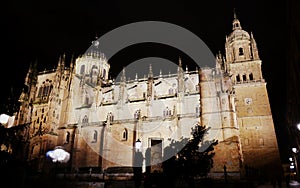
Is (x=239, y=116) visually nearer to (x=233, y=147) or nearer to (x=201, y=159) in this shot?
(x=233, y=147)

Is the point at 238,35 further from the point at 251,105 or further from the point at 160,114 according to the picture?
the point at 160,114

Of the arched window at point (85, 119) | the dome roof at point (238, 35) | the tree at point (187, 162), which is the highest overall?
the dome roof at point (238, 35)

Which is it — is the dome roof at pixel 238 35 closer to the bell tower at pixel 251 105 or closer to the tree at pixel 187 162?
the bell tower at pixel 251 105

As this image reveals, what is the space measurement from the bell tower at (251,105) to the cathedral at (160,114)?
0.13 meters

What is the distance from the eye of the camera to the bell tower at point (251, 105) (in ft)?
110

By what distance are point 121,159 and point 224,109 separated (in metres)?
15.0

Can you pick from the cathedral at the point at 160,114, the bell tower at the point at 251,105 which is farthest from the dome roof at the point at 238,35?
the cathedral at the point at 160,114

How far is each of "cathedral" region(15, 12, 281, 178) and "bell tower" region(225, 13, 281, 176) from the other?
0.13 m

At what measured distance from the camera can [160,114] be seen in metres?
36.9

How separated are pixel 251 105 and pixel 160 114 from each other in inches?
540

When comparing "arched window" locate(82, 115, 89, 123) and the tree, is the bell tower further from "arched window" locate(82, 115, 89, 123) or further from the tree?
"arched window" locate(82, 115, 89, 123)

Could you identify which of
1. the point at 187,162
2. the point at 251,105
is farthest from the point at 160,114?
the point at 187,162

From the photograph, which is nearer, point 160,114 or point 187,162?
point 187,162

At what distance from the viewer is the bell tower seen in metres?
33.6
